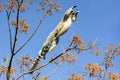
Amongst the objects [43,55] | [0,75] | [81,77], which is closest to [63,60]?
[0,75]

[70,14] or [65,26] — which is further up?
[70,14]

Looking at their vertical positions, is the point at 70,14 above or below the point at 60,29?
above

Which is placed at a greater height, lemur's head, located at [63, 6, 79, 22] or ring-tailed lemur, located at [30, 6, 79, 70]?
lemur's head, located at [63, 6, 79, 22]

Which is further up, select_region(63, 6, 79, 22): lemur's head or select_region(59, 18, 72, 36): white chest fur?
select_region(63, 6, 79, 22): lemur's head

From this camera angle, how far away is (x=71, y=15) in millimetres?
8156

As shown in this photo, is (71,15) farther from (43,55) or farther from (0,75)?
(0,75)

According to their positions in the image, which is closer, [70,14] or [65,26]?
[65,26]

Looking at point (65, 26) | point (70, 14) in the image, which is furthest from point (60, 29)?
point (70, 14)

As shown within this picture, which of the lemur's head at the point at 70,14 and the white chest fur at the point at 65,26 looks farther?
the lemur's head at the point at 70,14

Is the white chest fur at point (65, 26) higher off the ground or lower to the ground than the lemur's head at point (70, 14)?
lower

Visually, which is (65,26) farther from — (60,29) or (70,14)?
(70,14)

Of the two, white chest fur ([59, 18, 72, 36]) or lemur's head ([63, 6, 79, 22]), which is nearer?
white chest fur ([59, 18, 72, 36])

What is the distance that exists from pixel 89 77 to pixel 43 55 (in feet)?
39.4

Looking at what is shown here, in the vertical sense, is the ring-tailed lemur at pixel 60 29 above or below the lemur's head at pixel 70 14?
below
